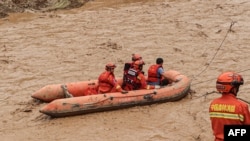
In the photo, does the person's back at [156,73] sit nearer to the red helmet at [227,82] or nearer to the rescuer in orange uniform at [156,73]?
the rescuer in orange uniform at [156,73]

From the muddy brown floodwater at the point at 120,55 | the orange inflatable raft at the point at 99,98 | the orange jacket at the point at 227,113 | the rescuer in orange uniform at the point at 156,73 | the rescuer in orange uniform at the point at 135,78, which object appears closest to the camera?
the orange jacket at the point at 227,113

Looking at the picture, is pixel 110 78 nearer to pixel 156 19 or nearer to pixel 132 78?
pixel 132 78

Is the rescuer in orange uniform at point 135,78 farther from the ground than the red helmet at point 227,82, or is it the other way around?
the red helmet at point 227,82

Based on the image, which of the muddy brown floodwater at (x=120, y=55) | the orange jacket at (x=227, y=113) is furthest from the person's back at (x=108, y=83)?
the orange jacket at (x=227, y=113)

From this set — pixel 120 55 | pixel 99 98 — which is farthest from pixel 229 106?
pixel 120 55

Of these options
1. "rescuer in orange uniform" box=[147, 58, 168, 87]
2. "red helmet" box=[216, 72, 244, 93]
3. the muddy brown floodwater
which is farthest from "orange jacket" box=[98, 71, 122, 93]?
"red helmet" box=[216, 72, 244, 93]

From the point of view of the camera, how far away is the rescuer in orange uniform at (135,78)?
9227 mm

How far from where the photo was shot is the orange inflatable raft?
339 inches

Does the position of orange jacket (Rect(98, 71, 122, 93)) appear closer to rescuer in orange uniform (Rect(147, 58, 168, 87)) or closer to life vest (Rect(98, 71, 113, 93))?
life vest (Rect(98, 71, 113, 93))

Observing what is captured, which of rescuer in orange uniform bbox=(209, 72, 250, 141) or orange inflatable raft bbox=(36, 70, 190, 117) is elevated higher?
rescuer in orange uniform bbox=(209, 72, 250, 141)

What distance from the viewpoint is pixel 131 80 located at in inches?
369

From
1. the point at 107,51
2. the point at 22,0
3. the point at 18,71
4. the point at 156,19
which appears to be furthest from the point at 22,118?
the point at 22,0

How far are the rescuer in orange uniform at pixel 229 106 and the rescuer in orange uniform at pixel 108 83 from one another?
433cm

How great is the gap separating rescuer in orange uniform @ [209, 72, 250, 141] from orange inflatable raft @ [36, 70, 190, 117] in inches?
164
